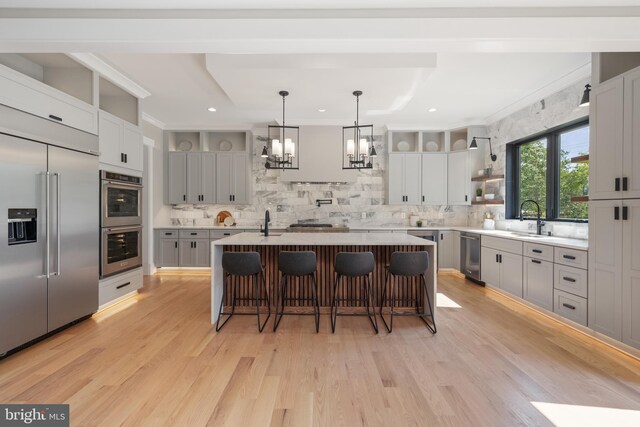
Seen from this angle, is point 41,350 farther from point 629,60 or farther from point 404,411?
point 629,60

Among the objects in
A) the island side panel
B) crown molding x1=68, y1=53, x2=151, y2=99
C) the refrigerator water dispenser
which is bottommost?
the island side panel

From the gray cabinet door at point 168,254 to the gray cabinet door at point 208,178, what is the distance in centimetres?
99

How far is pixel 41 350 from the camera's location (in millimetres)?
2711

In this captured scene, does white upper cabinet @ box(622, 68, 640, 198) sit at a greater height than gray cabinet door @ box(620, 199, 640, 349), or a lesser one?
greater

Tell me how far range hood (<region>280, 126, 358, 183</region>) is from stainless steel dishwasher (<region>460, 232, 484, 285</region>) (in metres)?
2.28

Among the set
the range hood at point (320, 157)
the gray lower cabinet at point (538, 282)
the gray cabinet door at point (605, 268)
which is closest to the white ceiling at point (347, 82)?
the range hood at point (320, 157)

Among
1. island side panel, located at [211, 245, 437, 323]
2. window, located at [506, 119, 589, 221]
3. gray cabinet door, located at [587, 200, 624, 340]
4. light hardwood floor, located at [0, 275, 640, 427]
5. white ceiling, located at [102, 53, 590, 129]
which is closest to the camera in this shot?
light hardwood floor, located at [0, 275, 640, 427]

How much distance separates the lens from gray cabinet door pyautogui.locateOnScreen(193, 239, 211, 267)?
5844 mm

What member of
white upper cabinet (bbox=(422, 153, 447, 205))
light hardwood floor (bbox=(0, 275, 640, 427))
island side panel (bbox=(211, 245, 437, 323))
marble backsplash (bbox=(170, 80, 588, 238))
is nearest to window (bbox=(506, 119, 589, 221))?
white upper cabinet (bbox=(422, 153, 447, 205))

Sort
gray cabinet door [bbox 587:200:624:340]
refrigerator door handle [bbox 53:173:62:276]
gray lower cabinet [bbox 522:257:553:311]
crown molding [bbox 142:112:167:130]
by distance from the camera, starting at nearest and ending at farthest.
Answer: gray cabinet door [bbox 587:200:624:340]
refrigerator door handle [bbox 53:173:62:276]
gray lower cabinet [bbox 522:257:553:311]
crown molding [bbox 142:112:167:130]

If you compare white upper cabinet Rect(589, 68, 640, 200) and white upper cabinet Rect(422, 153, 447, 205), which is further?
white upper cabinet Rect(422, 153, 447, 205)

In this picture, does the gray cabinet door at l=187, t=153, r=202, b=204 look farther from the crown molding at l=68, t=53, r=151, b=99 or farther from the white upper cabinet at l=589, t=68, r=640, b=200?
A: the white upper cabinet at l=589, t=68, r=640, b=200

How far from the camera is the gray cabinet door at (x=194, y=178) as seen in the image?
20.2 ft

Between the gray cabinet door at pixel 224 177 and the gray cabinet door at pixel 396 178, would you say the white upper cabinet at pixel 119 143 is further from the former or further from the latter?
the gray cabinet door at pixel 396 178
